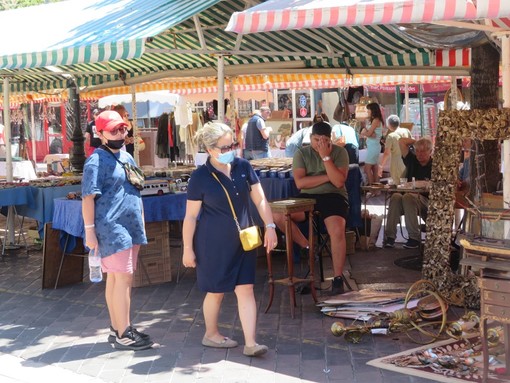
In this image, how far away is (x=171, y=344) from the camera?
21.7 ft

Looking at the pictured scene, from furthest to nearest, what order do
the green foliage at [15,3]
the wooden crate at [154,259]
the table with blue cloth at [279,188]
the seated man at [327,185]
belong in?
the green foliage at [15,3] → the table with blue cloth at [279,188] → the wooden crate at [154,259] → the seated man at [327,185]

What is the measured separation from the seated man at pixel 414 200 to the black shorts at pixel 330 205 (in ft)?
6.28

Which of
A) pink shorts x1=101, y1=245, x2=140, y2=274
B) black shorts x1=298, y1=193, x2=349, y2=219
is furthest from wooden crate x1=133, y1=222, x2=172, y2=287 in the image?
pink shorts x1=101, y1=245, x2=140, y2=274

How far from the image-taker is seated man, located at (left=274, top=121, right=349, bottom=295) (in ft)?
26.6

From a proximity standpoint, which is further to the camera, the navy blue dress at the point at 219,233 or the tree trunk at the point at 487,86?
the tree trunk at the point at 487,86

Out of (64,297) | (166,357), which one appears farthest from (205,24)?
(166,357)

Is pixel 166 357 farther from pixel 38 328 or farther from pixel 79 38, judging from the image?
pixel 79 38

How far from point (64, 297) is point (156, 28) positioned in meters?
2.72

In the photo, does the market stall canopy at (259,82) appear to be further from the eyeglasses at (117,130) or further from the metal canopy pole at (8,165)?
the eyeglasses at (117,130)

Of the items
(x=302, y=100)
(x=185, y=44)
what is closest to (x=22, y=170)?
(x=185, y=44)

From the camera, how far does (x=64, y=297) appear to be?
852 centimetres

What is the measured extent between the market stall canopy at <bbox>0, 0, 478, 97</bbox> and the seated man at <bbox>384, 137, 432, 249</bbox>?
3.03 ft

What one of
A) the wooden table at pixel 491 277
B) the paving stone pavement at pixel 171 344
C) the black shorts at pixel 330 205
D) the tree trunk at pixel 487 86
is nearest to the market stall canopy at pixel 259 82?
the tree trunk at pixel 487 86

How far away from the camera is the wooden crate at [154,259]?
8.84 metres
